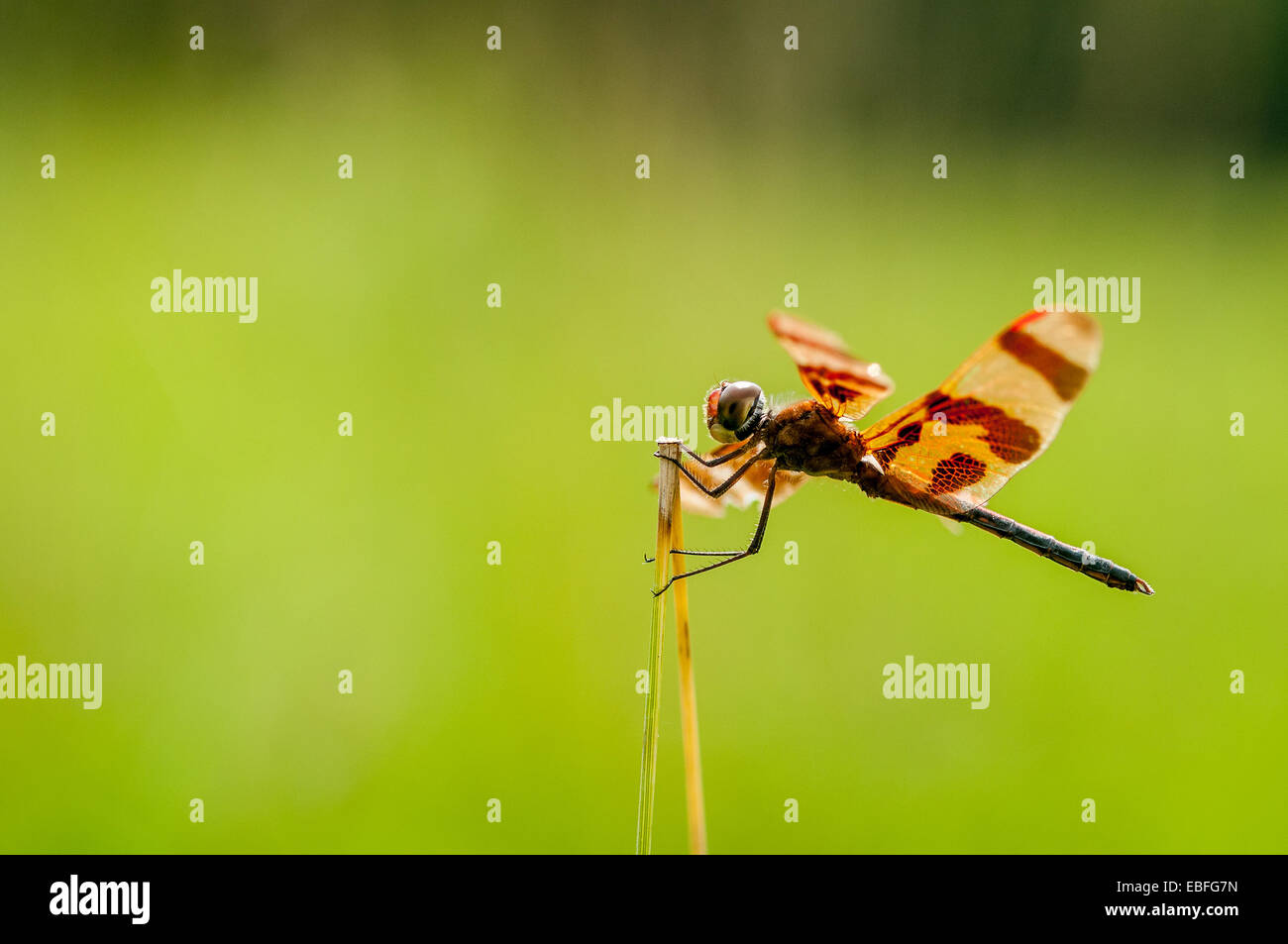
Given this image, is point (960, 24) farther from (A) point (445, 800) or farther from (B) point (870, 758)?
(A) point (445, 800)

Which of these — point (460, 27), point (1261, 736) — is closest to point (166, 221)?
point (460, 27)

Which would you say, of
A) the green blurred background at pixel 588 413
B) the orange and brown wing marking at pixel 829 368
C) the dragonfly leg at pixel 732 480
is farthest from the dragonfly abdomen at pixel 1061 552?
the green blurred background at pixel 588 413

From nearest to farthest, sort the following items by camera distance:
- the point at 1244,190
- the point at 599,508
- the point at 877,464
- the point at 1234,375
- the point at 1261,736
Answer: the point at 877,464, the point at 1261,736, the point at 599,508, the point at 1234,375, the point at 1244,190

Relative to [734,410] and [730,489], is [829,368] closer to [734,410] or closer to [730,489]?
[734,410]

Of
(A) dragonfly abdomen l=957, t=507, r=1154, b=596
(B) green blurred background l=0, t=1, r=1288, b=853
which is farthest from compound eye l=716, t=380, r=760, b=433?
(B) green blurred background l=0, t=1, r=1288, b=853

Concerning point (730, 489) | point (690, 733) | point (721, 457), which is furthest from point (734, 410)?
point (690, 733)

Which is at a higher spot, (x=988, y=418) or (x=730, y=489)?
(x=988, y=418)
